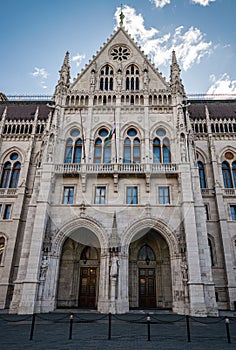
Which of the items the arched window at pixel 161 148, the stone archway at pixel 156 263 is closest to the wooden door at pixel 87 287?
the stone archway at pixel 156 263

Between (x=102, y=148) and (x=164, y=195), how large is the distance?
24.3 ft

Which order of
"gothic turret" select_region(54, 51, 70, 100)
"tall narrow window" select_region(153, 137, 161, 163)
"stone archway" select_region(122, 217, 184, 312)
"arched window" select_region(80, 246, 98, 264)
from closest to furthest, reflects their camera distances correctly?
"stone archway" select_region(122, 217, 184, 312) < "arched window" select_region(80, 246, 98, 264) < "tall narrow window" select_region(153, 137, 161, 163) < "gothic turret" select_region(54, 51, 70, 100)

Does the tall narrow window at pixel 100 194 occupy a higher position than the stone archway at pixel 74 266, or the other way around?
the tall narrow window at pixel 100 194

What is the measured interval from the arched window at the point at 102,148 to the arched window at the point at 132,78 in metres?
6.14

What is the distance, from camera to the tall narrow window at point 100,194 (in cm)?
2103

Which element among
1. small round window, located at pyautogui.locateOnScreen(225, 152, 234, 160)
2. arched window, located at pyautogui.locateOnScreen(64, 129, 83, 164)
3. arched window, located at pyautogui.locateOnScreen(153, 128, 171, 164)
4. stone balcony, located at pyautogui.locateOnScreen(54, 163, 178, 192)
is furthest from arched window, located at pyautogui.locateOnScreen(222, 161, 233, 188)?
arched window, located at pyautogui.locateOnScreen(64, 129, 83, 164)

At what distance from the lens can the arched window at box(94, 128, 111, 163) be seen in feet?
75.5

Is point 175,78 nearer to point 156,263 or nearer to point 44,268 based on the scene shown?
point 156,263

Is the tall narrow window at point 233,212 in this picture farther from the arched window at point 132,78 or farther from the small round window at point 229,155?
the arched window at point 132,78

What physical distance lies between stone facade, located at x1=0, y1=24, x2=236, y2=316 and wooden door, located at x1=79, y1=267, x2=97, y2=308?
0.29 ft

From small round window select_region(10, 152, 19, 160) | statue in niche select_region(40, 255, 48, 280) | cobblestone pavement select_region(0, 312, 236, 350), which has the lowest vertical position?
cobblestone pavement select_region(0, 312, 236, 350)

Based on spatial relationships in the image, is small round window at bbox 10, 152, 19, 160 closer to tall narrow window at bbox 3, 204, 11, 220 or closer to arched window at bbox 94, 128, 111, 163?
tall narrow window at bbox 3, 204, 11, 220

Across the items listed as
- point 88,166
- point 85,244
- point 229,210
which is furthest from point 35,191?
point 229,210

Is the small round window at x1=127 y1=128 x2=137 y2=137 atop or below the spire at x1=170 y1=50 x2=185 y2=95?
below
